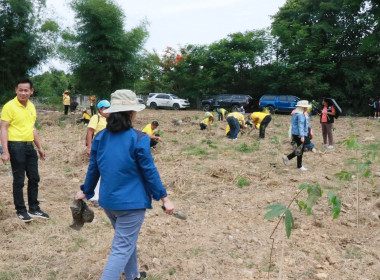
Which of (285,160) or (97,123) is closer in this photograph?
(97,123)

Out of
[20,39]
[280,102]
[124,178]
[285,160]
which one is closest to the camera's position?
[124,178]

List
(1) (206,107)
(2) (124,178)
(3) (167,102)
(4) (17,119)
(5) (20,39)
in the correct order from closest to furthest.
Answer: (2) (124,178), (4) (17,119), (5) (20,39), (1) (206,107), (3) (167,102)

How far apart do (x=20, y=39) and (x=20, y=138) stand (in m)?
14.6

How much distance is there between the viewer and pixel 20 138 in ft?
12.0

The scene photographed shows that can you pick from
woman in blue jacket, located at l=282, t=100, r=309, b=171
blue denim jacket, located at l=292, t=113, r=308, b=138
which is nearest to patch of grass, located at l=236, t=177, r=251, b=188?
woman in blue jacket, located at l=282, t=100, r=309, b=171

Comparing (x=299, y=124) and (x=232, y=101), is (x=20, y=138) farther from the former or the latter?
(x=232, y=101)

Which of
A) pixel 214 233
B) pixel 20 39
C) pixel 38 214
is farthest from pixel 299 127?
pixel 20 39

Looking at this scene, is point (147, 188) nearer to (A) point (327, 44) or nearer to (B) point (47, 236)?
(B) point (47, 236)

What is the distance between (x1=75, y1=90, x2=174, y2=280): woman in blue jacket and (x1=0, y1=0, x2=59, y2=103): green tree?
16.3 meters

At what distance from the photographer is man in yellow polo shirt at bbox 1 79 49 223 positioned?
3.60 m

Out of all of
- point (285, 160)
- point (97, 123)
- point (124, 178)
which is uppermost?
point (97, 123)

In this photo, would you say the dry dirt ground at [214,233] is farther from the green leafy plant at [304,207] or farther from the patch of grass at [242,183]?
the green leafy plant at [304,207]

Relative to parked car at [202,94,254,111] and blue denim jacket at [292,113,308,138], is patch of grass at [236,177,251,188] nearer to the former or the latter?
blue denim jacket at [292,113,308,138]

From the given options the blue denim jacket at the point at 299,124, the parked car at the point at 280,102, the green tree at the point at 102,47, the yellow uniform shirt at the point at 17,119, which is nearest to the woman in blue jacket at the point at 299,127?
the blue denim jacket at the point at 299,124
